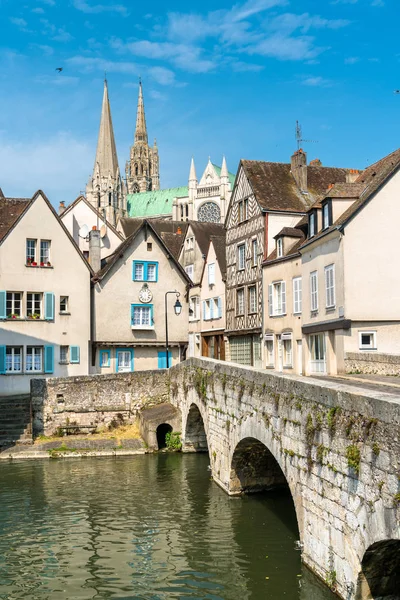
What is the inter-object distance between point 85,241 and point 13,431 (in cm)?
1563

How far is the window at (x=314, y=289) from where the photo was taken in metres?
22.0

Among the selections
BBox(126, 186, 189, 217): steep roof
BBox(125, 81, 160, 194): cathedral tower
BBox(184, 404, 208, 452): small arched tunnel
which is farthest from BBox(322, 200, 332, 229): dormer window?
BBox(125, 81, 160, 194): cathedral tower

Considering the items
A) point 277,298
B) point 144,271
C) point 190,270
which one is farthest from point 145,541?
point 190,270

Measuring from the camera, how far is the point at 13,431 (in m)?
24.1

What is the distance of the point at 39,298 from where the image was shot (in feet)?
92.6

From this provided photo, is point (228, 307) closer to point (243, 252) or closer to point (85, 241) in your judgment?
point (243, 252)

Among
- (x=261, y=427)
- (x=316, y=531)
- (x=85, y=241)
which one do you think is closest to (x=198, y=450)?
(x=261, y=427)

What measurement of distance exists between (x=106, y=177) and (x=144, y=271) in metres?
76.5

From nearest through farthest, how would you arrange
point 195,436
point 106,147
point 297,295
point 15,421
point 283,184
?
1. point 195,436
2. point 297,295
3. point 15,421
4. point 283,184
5. point 106,147

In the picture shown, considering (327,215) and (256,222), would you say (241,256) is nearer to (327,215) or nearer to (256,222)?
(256,222)

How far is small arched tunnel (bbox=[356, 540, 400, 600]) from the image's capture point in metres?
7.42

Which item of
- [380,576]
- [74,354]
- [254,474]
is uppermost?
[74,354]

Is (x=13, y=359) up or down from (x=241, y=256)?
down

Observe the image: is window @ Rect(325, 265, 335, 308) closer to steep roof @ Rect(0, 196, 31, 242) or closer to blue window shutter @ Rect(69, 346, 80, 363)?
blue window shutter @ Rect(69, 346, 80, 363)
